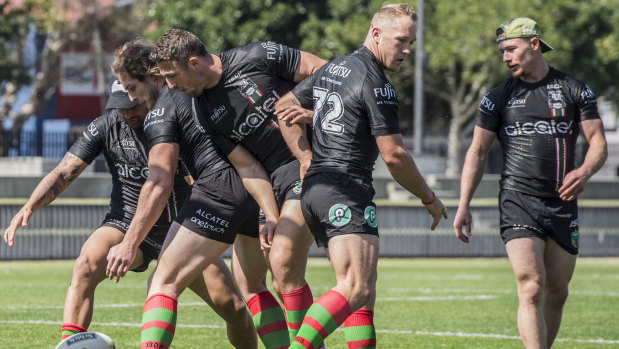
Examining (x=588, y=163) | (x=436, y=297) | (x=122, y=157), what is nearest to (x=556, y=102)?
(x=588, y=163)

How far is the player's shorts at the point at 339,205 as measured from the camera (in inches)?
223

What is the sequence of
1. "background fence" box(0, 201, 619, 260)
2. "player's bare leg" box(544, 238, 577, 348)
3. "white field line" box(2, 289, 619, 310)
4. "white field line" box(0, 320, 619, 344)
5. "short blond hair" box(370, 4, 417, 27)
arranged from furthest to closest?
"background fence" box(0, 201, 619, 260) < "white field line" box(2, 289, 619, 310) < "white field line" box(0, 320, 619, 344) < "player's bare leg" box(544, 238, 577, 348) < "short blond hair" box(370, 4, 417, 27)

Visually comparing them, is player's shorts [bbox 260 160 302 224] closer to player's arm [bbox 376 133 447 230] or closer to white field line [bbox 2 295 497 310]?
player's arm [bbox 376 133 447 230]

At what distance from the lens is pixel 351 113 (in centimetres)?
570

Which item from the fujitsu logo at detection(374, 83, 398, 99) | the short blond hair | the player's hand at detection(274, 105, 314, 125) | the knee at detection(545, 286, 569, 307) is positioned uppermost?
the short blond hair

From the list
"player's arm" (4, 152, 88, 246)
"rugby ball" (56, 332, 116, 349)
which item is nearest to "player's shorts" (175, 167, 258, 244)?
"rugby ball" (56, 332, 116, 349)

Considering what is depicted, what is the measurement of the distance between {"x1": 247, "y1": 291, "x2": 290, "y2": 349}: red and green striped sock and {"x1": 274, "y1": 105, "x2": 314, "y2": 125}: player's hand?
1.38 meters

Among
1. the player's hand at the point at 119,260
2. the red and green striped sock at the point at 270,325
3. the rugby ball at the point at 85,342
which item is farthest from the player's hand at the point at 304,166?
the rugby ball at the point at 85,342

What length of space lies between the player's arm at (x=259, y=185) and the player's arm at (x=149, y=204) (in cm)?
40

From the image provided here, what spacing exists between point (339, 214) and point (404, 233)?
14.1 meters

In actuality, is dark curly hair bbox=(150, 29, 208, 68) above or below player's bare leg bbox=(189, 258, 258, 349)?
above

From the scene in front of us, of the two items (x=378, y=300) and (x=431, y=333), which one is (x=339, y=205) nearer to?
(x=431, y=333)

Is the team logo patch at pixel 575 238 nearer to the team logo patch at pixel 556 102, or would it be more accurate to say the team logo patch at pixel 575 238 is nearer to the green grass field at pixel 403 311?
the team logo patch at pixel 556 102

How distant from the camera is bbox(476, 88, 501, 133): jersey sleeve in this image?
22.8 feet
